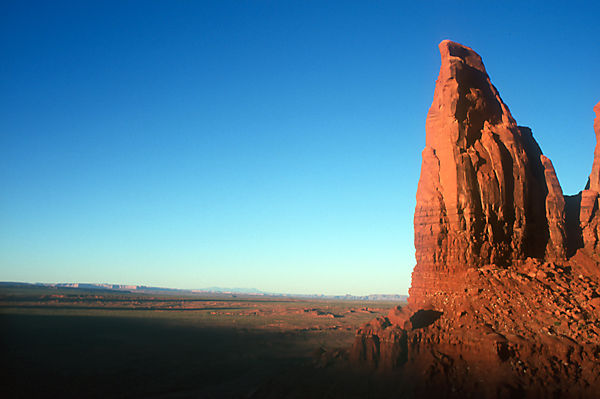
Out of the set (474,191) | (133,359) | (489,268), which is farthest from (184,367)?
(474,191)

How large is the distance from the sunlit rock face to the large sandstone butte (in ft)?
0.23

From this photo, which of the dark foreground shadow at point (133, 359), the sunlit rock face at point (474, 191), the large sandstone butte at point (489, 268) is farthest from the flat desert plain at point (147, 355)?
the sunlit rock face at point (474, 191)

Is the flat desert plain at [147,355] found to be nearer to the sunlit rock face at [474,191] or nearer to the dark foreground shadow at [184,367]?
the dark foreground shadow at [184,367]

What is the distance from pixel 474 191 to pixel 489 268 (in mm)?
4736

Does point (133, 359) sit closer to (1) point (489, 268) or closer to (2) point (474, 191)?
(1) point (489, 268)

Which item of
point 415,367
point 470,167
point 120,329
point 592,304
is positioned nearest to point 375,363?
point 415,367

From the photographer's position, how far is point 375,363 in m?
22.1

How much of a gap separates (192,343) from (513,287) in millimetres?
38720

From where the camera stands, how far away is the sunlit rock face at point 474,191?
24.3 metres

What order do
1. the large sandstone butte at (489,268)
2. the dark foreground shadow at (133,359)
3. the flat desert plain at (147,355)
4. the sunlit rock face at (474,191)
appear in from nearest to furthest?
the large sandstone butte at (489,268)
the sunlit rock face at (474,191)
the flat desert plain at (147,355)
the dark foreground shadow at (133,359)

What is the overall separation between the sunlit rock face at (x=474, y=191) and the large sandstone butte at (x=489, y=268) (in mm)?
69

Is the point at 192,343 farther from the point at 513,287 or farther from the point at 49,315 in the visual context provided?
the point at 513,287

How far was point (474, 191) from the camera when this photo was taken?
24.4 metres

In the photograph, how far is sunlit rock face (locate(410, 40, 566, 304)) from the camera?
24.3 metres
